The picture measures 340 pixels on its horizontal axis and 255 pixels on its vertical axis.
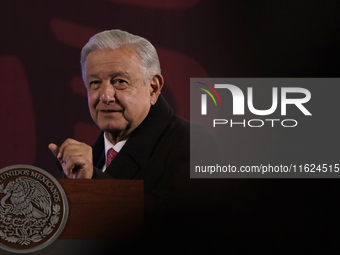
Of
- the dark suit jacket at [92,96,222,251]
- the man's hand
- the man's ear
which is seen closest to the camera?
the man's hand

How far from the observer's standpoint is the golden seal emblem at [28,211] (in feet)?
6.91

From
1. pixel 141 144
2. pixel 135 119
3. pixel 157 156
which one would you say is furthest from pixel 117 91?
pixel 157 156

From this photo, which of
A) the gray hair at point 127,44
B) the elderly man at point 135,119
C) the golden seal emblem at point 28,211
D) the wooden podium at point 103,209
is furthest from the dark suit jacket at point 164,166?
the golden seal emblem at point 28,211

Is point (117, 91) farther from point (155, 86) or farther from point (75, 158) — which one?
point (75, 158)

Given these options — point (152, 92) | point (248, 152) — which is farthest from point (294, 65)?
point (152, 92)

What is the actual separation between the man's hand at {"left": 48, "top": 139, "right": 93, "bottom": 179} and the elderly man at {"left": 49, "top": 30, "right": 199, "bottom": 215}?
12.8 inches

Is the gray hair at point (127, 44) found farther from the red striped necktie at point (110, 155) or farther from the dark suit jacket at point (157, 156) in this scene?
the red striped necktie at point (110, 155)

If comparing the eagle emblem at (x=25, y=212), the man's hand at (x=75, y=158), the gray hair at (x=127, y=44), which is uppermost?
the gray hair at (x=127, y=44)

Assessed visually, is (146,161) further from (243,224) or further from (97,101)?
(243,224)

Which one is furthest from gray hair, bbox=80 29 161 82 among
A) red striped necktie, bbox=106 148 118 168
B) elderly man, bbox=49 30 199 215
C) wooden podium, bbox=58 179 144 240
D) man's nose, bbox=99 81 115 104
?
wooden podium, bbox=58 179 144 240

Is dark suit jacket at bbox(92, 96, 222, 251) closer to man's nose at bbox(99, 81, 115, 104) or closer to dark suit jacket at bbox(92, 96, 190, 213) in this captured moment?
dark suit jacket at bbox(92, 96, 190, 213)

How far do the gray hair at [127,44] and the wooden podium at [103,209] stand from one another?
0.88 m

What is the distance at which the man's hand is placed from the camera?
2324 mm

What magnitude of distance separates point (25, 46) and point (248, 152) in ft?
5.68
